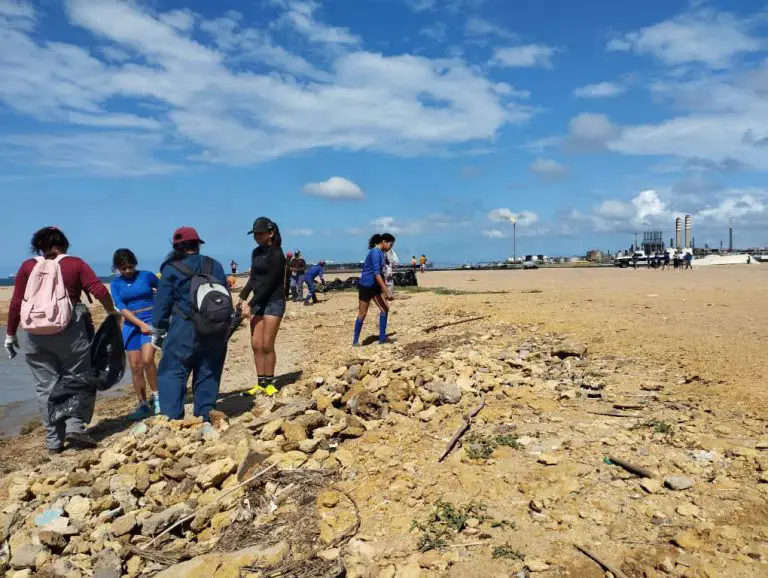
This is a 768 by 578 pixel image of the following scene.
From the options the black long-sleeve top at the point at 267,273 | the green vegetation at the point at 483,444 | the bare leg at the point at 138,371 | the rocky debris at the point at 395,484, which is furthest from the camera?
the black long-sleeve top at the point at 267,273

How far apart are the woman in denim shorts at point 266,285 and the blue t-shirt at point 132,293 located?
3.23 ft

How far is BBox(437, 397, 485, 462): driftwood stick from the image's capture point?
14.2 feet

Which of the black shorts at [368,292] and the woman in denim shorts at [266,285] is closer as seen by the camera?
the woman in denim shorts at [266,285]

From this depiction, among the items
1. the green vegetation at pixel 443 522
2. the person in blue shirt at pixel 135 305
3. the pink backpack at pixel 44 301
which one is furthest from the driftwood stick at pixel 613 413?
the pink backpack at pixel 44 301

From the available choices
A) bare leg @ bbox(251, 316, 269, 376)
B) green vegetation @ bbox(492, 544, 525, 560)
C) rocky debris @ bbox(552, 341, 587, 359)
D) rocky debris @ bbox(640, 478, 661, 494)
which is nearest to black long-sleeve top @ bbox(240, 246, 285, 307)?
bare leg @ bbox(251, 316, 269, 376)

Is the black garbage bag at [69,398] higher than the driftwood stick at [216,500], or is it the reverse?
the black garbage bag at [69,398]

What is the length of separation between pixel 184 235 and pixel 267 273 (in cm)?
128

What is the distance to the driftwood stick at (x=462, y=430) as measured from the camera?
4.33 meters

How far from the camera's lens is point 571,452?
4.14 metres

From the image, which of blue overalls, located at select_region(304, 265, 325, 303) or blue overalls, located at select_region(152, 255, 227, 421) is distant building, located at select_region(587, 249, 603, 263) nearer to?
blue overalls, located at select_region(304, 265, 325, 303)

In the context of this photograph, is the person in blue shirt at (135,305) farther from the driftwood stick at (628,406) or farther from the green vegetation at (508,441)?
the driftwood stick at (628,406)

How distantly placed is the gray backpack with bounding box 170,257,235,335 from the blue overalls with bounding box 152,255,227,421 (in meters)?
0.08

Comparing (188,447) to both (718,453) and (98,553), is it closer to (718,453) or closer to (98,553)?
(98,553)

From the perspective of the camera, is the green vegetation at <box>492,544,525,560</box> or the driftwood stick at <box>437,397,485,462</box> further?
the driftwood stick at <box>437,397,485,462</box>
